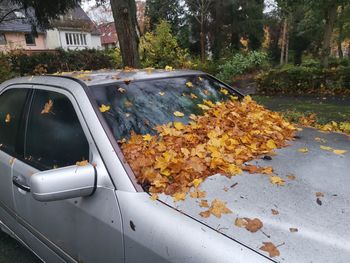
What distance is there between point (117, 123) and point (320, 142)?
1430 millimetres

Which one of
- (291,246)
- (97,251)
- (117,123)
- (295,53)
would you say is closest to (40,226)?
(97,251)

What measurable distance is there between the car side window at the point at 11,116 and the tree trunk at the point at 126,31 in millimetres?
3568

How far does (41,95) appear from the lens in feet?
8.51

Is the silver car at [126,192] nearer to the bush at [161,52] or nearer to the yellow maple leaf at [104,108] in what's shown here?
the yellow maple leaf at [104,108]

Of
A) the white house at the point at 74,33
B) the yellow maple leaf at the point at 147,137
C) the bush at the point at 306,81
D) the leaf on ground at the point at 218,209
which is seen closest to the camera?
the leaf on ground at the point at 218,209

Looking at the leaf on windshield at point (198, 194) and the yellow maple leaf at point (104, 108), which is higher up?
the yellow maple leaf at point (104, 108)

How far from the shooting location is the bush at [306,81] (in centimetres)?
1207

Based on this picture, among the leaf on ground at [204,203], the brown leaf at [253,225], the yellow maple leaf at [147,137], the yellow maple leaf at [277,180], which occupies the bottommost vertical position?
the brown leaf at [253,225]

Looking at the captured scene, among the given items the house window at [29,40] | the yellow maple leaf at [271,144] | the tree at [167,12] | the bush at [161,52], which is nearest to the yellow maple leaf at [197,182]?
the yellow maple leaf at [271,144]

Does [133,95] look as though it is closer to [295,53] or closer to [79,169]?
[79,169]

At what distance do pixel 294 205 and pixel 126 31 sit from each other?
5.40 m

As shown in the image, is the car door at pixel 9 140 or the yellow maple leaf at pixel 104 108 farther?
the car door at pixel 9 140

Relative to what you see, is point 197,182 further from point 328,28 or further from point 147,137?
point 328,28

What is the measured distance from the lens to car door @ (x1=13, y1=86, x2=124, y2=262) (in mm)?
1871
